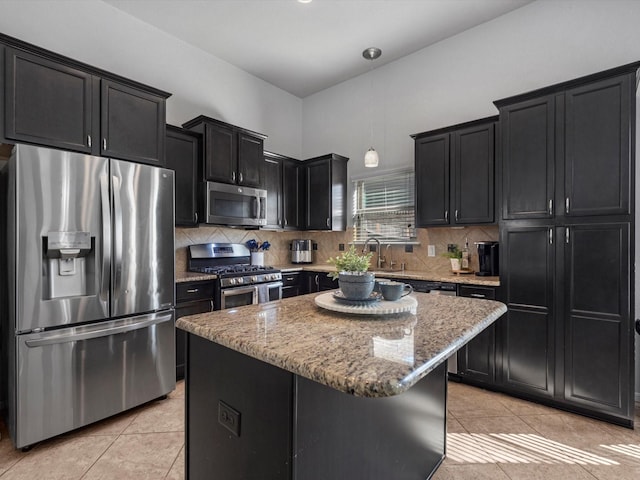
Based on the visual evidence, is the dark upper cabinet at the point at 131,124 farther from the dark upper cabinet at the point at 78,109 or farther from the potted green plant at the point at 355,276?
the potted green plant at the point at 355,276

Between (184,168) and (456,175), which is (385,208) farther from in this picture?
(184,168)

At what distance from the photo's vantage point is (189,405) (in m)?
1.38

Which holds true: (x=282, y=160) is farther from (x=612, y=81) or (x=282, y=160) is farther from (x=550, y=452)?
(x=550, y=452)

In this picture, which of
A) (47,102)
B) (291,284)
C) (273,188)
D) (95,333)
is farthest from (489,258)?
(47,102)

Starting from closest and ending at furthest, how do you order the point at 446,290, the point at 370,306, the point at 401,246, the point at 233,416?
the point at 233,416 < the point at 370,306 < the point at 446,290 < the point at 401,246

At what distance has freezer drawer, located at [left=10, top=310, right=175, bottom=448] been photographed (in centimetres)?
201

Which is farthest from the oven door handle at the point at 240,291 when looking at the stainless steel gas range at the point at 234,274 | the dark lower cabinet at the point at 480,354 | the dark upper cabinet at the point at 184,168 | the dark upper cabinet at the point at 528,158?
the dark upper cabinet at the point at 528,158

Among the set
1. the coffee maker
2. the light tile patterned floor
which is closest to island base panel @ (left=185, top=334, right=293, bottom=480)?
the light tile patterned floor

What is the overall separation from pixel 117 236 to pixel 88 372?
922 millimetres

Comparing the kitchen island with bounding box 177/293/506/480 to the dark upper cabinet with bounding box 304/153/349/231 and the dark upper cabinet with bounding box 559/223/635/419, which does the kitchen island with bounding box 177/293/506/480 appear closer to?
the dark upper cabinet with bounding box 559/223/635/419

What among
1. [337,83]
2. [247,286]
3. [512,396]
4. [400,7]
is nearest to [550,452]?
[512,396]

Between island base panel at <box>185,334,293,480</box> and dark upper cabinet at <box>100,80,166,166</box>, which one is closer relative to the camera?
island base panel at <box>185,334,293,480</box>

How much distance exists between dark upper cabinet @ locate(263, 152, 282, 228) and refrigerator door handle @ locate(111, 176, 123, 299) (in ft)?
6.36

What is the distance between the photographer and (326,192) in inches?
171
